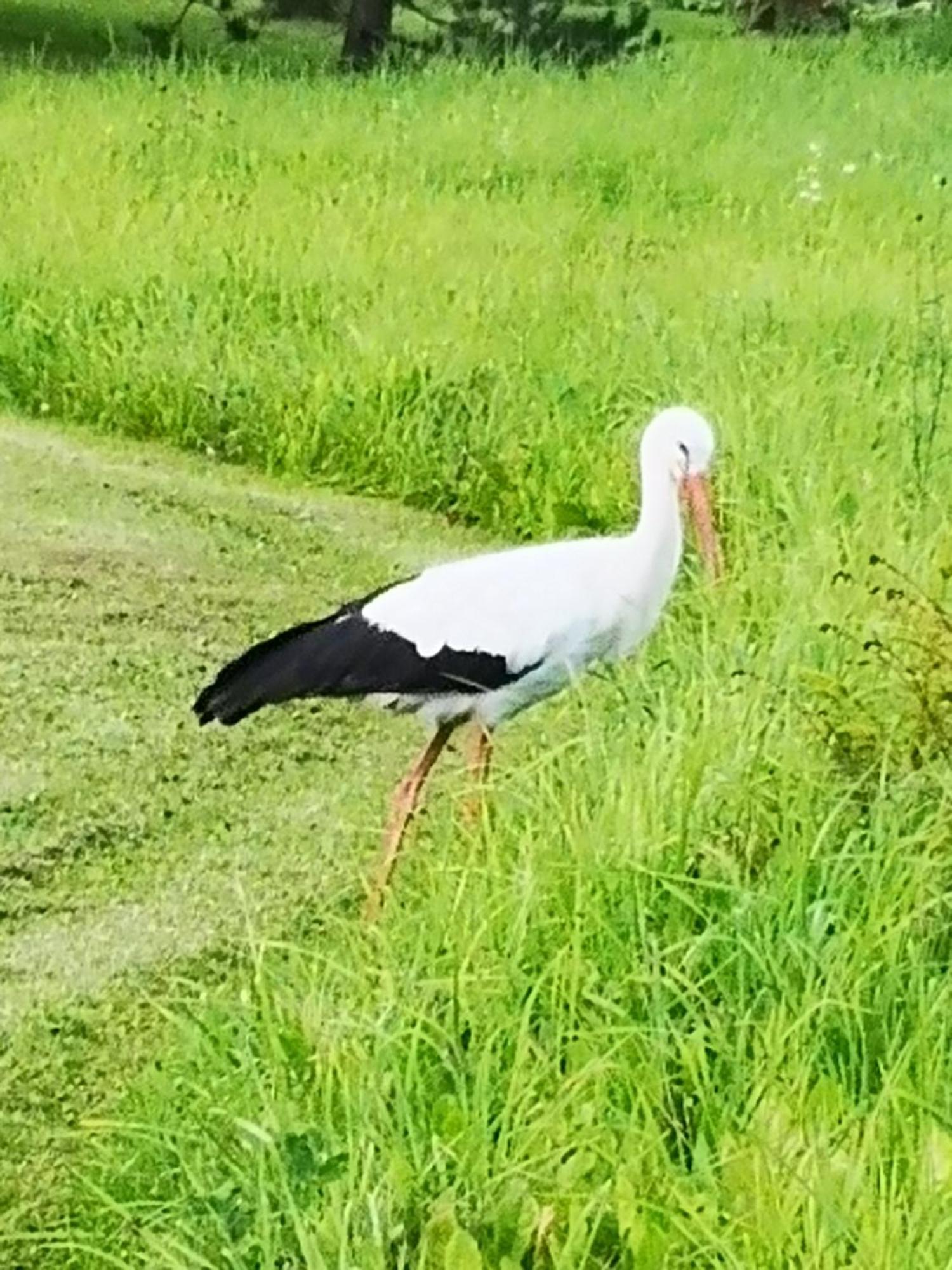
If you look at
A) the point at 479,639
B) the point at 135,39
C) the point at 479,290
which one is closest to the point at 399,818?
the point at 479,639

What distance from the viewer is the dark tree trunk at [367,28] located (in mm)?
15016

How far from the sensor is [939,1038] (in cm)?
319

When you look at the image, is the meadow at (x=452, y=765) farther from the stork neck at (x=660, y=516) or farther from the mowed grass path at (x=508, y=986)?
the stork neck at (x=660, y=516)

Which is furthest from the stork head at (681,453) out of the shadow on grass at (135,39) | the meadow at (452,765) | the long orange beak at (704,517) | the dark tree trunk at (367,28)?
the dark tree trunk at (367,28)

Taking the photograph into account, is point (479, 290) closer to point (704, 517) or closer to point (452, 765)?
point (452, 765)

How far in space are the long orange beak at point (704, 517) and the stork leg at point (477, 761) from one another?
52 cm

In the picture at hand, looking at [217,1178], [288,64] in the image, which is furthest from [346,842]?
[288,64]

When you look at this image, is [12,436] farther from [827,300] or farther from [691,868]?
[691,868]

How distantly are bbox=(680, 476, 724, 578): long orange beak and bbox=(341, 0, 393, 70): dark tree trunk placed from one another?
10.7m

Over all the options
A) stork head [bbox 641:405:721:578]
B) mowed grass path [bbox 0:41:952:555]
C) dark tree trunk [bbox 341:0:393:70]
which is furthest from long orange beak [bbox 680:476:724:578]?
dark tree trunk [bbox 341:0:393:70]

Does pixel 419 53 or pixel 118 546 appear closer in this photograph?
pixel 118 546

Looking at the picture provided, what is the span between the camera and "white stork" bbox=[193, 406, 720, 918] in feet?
13.7

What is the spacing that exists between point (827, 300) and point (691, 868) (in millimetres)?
4233

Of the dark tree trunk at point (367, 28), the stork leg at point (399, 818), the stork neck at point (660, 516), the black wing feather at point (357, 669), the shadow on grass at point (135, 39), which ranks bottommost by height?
the shadow on grass at point (135, 39)
